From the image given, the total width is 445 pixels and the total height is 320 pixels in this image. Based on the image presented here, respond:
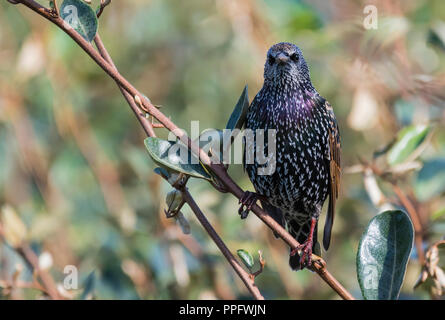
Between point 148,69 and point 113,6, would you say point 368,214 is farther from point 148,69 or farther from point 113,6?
point 113,6

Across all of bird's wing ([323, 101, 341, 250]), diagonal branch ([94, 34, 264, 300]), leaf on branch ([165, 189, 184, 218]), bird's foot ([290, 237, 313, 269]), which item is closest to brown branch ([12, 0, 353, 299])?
diagonal branch ([94, 34, 264, 300])

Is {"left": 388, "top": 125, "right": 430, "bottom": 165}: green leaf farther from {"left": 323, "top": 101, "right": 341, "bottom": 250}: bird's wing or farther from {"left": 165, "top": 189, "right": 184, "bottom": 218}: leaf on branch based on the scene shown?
{"left": 165, "top": 189, "right": 184, "bottom": 218}: leaf on branch

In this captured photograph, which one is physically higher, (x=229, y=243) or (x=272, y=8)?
(x=272, y=8)

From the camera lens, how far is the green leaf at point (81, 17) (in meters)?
2.17

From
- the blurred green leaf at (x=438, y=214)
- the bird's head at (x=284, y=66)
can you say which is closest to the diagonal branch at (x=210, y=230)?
the blurred green leaf at (x=438, y=214)

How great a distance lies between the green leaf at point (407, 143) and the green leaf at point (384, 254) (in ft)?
3.47

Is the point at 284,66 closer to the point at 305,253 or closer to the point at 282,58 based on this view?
the point at 282,58

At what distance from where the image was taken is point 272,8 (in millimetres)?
4531

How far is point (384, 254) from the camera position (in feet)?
7.39

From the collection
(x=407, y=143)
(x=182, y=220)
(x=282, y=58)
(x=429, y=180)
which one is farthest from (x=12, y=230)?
(x=429, y=180)

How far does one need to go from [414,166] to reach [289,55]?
94 cm

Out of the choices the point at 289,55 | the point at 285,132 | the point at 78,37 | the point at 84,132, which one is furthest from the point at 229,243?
the point at 78,37

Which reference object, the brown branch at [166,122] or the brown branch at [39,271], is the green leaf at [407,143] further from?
the brown branch at [39,271]

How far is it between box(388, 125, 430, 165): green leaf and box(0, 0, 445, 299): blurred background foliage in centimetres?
5
